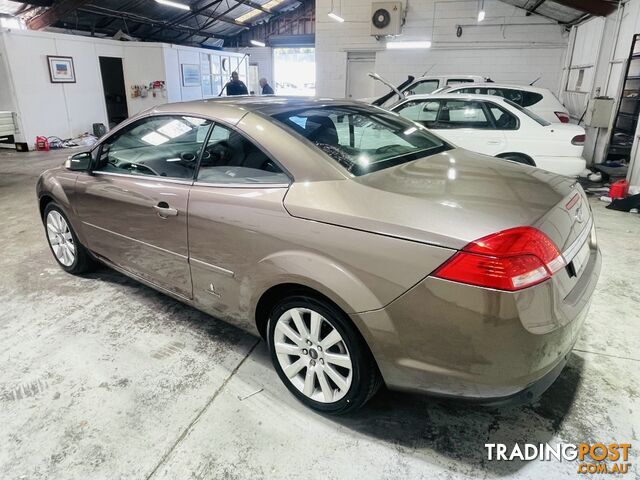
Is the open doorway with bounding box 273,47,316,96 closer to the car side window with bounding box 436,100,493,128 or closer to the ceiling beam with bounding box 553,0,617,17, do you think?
the ceiling beam with bounding box 553,0,617,17

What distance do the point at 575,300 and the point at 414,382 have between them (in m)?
0.66

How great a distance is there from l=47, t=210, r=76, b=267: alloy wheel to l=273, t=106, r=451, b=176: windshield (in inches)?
86.5

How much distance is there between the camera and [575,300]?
1573mm

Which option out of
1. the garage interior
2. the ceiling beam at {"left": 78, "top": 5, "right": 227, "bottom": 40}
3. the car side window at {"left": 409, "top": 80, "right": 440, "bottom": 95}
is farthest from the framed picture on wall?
the car side window at {"left": 409, "top": 80, "right": 440, "bottom": 95}

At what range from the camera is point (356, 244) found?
1.57 meters

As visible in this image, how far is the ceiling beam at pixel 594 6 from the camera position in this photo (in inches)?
298

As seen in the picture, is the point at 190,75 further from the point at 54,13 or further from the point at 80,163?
the point at 80,163

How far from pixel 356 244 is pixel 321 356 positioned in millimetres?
576

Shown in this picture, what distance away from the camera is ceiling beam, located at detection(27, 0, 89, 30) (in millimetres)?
11398

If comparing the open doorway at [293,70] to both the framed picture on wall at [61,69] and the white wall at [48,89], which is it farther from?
the framed picture on wall at [61,69]

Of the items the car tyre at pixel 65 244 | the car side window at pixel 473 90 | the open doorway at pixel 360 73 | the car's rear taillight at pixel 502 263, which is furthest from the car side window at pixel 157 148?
the open doorway at pixel 360 73

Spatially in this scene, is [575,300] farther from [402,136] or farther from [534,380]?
[402,136]

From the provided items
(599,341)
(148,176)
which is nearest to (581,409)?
(599,341)

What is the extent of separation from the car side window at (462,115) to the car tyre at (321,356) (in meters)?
4.74
